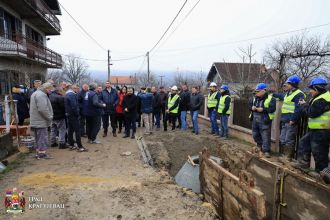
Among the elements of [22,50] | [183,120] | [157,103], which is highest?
[22,50]

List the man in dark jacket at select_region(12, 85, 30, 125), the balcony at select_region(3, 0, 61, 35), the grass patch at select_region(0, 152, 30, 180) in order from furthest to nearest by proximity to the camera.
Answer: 1. the balcony at select_region(3, 0, 61, 35)
2. the man in dark jacket at select_region(12, 85, 30, 125)
3. the grass patch at select_region(0, 152, 30, 180)

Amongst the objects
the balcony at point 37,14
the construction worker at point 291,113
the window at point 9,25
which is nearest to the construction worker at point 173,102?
the construction worker at point 291,113

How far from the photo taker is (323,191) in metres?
3.82

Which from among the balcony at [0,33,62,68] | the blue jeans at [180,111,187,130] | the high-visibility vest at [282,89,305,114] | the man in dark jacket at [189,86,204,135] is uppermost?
Answer: the balcony at [0,33,62,68]

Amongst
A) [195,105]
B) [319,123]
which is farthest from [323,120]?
[195,105]

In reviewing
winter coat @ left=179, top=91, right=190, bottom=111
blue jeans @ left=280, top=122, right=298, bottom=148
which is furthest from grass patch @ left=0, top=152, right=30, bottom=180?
blue jeans @ left=280, top=122, right=298, bottom=148

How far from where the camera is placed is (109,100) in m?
9.76

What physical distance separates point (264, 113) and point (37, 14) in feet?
67.3

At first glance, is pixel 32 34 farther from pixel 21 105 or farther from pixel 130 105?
pixel 130 105

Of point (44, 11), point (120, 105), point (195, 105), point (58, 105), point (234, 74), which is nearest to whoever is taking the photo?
point (58, 105)

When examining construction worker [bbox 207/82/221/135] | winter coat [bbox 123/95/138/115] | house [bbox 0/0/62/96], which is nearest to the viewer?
winter coat [bbox 123/95/138/115]

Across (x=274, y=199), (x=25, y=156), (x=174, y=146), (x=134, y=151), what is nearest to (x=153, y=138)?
(x=174, y=146)

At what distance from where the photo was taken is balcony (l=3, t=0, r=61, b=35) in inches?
766

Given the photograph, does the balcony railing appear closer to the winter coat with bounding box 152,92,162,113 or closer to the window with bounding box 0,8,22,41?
the window with bounding box 0,8,22,41
